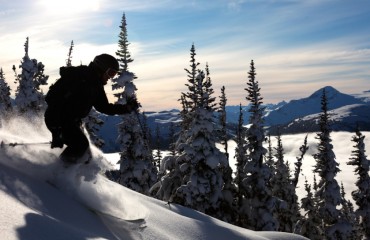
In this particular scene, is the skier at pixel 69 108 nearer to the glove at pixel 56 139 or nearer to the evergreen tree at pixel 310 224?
the glove at pixel 56 139

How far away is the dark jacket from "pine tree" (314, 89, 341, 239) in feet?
87.9

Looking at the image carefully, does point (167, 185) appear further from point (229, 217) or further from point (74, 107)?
point (74, 107)

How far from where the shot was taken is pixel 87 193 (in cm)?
582

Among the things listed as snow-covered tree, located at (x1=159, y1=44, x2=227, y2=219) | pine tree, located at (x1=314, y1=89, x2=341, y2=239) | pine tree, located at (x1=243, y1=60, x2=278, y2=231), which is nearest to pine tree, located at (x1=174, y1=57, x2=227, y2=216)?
snow-covered tree, located at (x1=159, y1=44, x2=227, y2=219)

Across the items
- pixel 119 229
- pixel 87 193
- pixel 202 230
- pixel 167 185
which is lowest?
pixel 167 185

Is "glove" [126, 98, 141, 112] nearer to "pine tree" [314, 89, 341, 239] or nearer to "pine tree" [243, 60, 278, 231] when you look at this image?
"pine tree" [243, 60, 278, 231]

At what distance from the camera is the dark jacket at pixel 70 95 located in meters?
5.87

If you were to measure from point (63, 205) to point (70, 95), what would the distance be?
173 cm

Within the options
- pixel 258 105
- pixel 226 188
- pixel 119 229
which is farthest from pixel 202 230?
pixel 258 105

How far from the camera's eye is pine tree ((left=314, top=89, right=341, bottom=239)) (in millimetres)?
29203

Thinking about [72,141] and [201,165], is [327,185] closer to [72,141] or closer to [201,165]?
[201,165]

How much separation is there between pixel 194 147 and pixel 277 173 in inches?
705

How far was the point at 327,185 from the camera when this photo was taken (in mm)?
29875

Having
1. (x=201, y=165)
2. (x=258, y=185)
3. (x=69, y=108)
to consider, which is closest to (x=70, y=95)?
(x=69, y=108)
